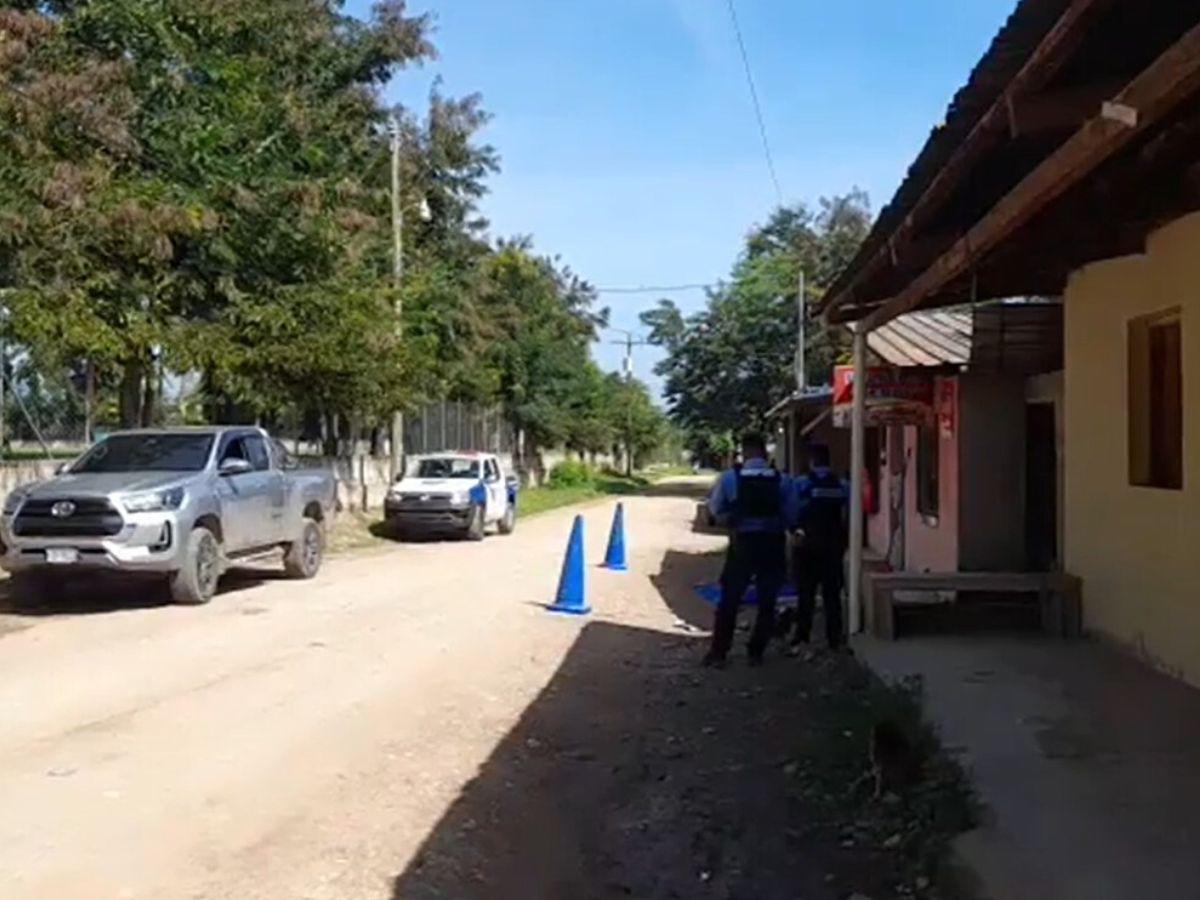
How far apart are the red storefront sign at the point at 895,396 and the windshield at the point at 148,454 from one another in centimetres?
720

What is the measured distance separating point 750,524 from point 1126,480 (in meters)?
2.98

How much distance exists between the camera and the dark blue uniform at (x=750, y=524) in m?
11.3

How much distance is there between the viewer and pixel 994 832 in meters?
5.70

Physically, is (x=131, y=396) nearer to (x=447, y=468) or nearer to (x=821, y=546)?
(x=447, y=468)

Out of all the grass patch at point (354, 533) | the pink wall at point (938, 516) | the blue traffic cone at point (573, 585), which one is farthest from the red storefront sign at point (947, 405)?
the grass patch at point (354, 533)

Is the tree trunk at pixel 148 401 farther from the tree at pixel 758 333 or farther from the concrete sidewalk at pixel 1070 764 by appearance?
the tree at pixel 758 333

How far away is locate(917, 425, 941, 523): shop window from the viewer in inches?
635

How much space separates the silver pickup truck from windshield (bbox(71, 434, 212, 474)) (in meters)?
0.01

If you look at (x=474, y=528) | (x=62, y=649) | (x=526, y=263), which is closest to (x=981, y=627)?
(x=62, y=649)

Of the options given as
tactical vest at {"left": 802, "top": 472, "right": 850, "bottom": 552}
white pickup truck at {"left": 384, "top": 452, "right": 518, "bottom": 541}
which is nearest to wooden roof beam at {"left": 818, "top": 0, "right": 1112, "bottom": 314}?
tactical vest at {"left": 802, "top": 472, "right": 850, "bottom": 552}

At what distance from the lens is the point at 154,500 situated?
48.9 ft

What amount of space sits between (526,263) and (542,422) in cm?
599

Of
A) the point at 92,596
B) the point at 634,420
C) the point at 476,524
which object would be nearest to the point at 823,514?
the point at 92,596

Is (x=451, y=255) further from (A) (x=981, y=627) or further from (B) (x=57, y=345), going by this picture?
(A) (x=981, y=627)
